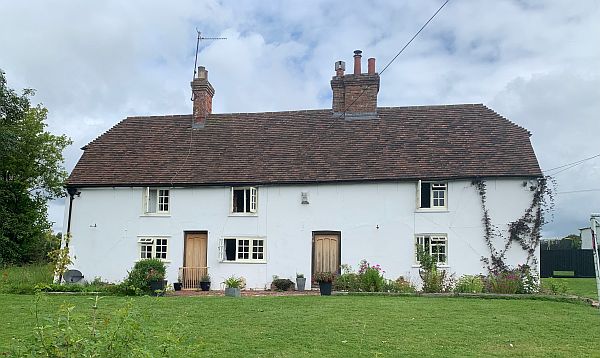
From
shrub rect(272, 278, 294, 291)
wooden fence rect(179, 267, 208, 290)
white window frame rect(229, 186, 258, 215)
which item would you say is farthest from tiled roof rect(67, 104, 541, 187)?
shrub rect(272, 278, 294, 291)

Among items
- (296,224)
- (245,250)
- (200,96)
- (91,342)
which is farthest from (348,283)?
(91,342)

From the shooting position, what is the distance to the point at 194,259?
2247 cm

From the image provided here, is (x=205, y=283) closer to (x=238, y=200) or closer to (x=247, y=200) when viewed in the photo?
(x=238, y=200)

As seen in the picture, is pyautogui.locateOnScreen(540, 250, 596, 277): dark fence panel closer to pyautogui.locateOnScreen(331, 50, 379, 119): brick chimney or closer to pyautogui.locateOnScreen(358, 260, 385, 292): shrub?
pyautogui.locateOnScreen(331, 50, 379, 119): brick chimney

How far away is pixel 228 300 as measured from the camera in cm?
1608

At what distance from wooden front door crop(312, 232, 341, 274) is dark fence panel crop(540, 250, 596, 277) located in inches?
593

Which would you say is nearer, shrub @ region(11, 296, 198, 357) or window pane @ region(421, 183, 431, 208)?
shrub @ region(11, 296, 198, 357)

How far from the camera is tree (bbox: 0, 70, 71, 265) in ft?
108

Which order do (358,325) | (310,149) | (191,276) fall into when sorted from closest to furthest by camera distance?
(358,325)
(191,276)
(310,149)

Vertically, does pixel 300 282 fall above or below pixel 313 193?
below

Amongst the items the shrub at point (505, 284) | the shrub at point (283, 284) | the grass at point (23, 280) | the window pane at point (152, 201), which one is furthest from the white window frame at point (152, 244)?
the shrub at point (505, 284)

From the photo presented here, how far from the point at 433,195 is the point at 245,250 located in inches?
291

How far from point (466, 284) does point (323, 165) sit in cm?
710

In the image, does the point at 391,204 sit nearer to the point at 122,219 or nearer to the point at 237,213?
the point at 237,213
